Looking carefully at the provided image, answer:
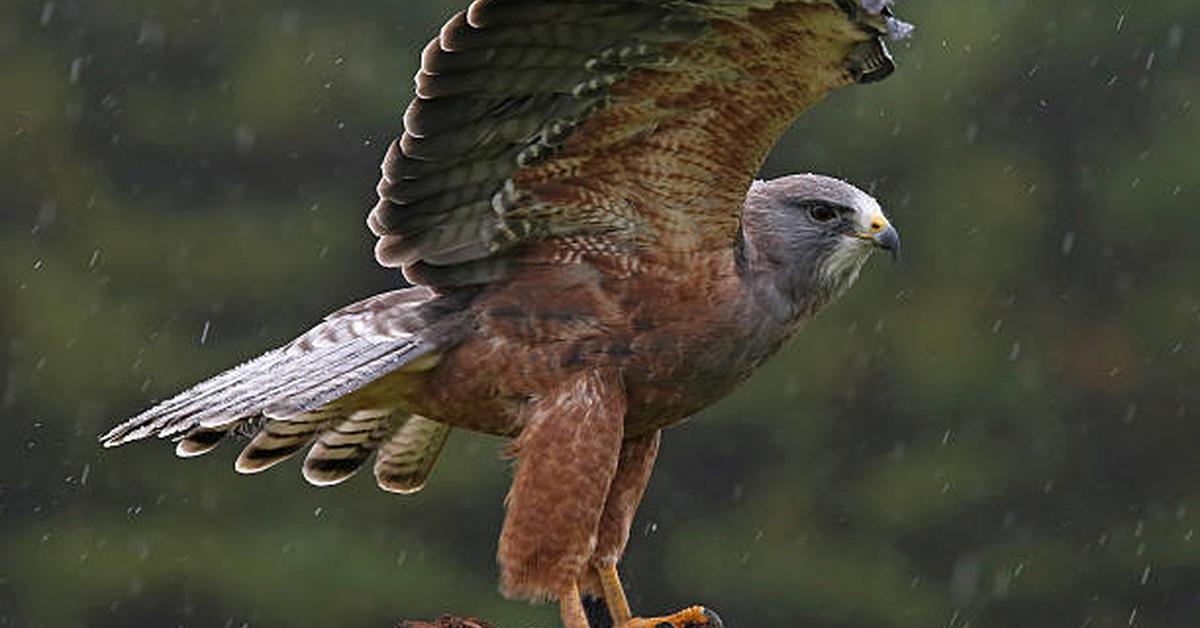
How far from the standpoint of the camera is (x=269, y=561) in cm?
1060

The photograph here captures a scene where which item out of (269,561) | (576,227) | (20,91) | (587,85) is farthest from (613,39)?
(20,91)

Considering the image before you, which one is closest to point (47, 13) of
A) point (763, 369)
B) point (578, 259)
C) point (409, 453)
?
point (763, 369)

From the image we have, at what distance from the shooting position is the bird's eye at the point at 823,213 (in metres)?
4.98

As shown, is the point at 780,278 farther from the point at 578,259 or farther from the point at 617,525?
the point at 617,525

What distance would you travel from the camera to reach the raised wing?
4.46 metres

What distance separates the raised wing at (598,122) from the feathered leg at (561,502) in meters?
0.36

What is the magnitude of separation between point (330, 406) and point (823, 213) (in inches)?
45.9

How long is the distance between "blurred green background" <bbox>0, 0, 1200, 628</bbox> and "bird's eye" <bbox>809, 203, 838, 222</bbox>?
5.57 m

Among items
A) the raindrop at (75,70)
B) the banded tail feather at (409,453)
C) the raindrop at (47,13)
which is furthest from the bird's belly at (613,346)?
the raindrop at (47,13)

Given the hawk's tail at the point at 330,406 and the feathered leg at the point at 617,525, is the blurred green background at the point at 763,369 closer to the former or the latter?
the hawk's tail at the point at 330,406

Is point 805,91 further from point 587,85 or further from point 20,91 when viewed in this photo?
point 20,91

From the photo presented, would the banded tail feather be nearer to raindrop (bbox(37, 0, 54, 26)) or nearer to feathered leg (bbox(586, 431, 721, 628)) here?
feathered leg (bbox(586, 431, 721, 628))

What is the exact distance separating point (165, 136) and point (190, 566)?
82.0 inches

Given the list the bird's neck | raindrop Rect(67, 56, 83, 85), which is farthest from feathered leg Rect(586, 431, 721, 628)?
raindrop Rect(67, 56, 83, 85)
